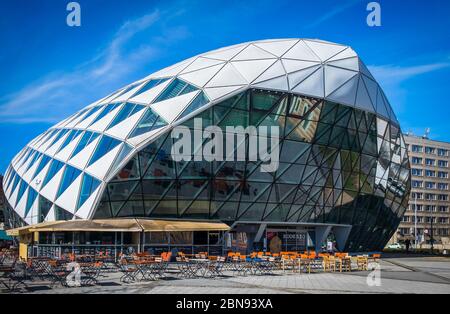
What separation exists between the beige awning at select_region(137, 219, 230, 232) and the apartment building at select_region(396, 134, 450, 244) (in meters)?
85.4

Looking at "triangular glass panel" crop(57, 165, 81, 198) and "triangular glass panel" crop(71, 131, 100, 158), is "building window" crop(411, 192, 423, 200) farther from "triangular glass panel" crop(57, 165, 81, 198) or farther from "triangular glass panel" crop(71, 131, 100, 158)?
"triangular glass panel" crop(57, 165, 81, 198)

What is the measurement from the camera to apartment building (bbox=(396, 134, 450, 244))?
108m

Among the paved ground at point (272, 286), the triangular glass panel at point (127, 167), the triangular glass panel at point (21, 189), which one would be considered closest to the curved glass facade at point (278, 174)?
the triangular glass panel at point (127, 167)

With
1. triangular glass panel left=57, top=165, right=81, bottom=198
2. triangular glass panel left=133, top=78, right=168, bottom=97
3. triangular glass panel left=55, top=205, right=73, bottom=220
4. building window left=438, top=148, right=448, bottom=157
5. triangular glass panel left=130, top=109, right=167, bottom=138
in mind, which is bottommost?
triangular glass panel left=55, top=205, right=73, bottom=220

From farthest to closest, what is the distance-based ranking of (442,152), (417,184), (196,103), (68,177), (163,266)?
(442,152) → (417,184) → (68,177) → (196,103) → (163,266)

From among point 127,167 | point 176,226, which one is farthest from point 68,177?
point 176,226

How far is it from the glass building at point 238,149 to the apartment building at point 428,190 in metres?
74.7

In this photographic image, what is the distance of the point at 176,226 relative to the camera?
A: 27797 mm

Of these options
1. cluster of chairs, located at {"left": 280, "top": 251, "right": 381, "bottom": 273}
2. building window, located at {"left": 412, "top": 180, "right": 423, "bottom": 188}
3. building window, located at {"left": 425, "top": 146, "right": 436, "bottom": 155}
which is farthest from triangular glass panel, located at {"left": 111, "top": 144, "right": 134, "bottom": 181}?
building window, located at {"left": 425, "top": 146, "right": 436, "bottom": 155}

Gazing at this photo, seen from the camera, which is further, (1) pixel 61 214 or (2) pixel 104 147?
(1) pixel 61 214

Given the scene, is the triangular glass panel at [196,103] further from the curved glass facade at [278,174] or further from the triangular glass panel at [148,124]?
the triangular glass panel at [148,124]

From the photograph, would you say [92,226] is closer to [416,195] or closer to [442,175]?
[416,195]

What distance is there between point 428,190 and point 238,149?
9166 cm
